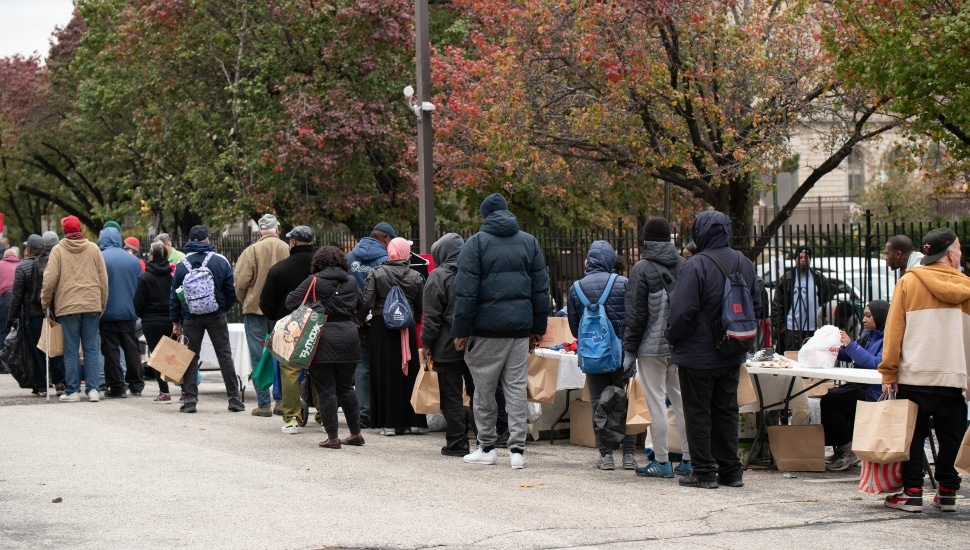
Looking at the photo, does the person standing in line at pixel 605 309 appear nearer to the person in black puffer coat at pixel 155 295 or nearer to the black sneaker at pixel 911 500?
the black sneaker at pixel 911 500

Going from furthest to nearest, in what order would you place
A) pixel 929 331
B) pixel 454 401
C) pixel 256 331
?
pixel 256 331, pixel 454 401, pixel 929 331

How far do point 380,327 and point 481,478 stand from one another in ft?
8.68

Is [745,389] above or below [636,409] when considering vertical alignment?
above

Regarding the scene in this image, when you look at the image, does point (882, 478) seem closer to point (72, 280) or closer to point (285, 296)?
point (285, 296)

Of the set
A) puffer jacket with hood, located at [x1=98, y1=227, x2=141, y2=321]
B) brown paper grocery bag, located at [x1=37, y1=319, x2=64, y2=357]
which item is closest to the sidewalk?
brown paper grocery bag, located at [x1=37, y1=319, x2=64, y2=357]

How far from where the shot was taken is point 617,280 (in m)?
9.51

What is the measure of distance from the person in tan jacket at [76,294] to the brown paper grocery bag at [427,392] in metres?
4.92

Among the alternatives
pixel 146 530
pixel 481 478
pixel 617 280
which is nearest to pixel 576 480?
pixel 481 478

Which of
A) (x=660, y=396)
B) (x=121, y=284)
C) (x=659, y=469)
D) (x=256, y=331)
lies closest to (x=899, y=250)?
(x=660, y=396)

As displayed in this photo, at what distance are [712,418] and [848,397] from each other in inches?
54.7

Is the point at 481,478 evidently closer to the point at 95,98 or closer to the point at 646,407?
the point at 646,407

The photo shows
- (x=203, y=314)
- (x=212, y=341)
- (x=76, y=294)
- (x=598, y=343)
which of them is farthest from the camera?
(x=76, y=294)

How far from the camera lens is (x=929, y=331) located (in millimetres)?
7473

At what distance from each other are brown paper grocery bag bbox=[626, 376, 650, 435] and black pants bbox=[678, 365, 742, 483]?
622 millimetres
